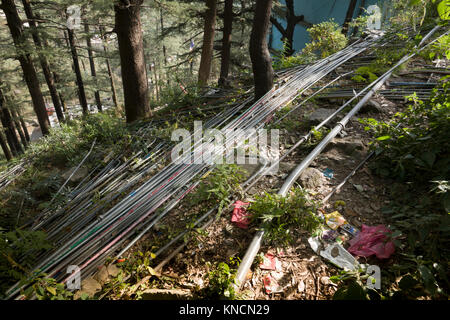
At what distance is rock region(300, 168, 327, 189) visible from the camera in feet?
7.74

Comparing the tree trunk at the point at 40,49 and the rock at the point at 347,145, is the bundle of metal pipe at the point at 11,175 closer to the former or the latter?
the tree trunk at the point at 40,49

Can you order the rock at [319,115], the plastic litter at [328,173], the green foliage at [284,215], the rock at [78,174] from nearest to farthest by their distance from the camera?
the green foliage at [284,215], the plastic litter at [328,173], the rock at [78,174], the rock at [319,115]

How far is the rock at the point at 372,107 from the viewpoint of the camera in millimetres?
3354

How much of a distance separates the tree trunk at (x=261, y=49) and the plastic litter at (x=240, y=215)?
2.62 meters

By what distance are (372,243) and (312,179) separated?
0.84 meters

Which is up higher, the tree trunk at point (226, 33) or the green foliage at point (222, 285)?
the tree trunk at point (226, 33)

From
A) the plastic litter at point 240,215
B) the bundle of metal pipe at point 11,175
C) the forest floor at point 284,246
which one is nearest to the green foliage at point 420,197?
the forest floor at point 284,246

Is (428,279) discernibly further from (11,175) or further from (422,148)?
(11,175)

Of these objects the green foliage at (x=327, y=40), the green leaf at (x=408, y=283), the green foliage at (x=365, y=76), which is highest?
the green foliage at (x=327, y=40)

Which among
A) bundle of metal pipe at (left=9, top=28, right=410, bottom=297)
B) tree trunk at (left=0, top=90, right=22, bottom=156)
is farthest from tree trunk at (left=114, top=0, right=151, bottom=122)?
tree trunk at (left=0, top=90, right=22, bottom=156)

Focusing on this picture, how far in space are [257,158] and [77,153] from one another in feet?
10.5

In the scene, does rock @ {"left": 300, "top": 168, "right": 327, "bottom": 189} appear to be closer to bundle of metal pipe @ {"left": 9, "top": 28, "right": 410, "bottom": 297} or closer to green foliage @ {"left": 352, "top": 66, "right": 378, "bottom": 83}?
bundle of metal pipe @ {"left": 9, "top": 28, "right": 410, "bottom": 297}
